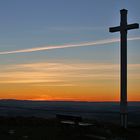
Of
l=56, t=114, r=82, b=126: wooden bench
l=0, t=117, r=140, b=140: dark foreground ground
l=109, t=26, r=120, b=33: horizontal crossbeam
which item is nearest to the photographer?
l=0, t=117, r=140, b=140: dark foreground ground

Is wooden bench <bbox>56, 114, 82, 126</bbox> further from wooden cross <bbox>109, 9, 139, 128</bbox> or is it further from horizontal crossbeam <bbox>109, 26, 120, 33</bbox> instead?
horizontal crossbeam <bbox>109, 26, 120, 33</bbox>

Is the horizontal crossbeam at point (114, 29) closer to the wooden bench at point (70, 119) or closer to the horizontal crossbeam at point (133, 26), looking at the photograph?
the horizontal crossbeam at point (133, 26)

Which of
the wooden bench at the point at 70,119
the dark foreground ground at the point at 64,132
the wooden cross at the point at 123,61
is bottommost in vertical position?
the dark foreground ground at the point at 64,132

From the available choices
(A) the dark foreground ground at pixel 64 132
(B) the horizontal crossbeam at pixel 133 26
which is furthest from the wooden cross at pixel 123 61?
(A) the dark foreground ground at pixel 64 132

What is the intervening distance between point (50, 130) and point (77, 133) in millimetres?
1351

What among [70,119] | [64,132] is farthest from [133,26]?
[64,132]

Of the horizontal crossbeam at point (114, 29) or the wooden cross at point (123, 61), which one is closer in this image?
the wooden cross at point (123, 61)

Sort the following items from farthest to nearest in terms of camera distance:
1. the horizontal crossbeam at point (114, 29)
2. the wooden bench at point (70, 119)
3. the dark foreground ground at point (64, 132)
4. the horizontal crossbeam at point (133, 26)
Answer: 1. the horizontal crossbeam at point (114, 29)
2. the horizontal crossbeam at point (133, 26)
3. the wooden bench at point (70, 119)
4. the dark foreground ground at point (64, 132)

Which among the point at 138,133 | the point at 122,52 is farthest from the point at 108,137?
the point at 122,52

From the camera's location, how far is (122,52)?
1995 cm

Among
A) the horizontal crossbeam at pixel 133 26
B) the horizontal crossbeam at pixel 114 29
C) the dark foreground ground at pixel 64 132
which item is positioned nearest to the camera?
the dark foreground ground at pixel 64 132

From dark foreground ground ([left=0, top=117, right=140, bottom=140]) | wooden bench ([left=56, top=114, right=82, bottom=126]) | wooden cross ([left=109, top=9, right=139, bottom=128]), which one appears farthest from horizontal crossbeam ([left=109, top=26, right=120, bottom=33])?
wooden bench ([left=56, top=114, right=82, bottom=126])

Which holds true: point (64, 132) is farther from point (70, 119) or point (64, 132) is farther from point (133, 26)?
point (133, 26)

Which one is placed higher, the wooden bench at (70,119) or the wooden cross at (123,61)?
the wooden cross at (123,61)
